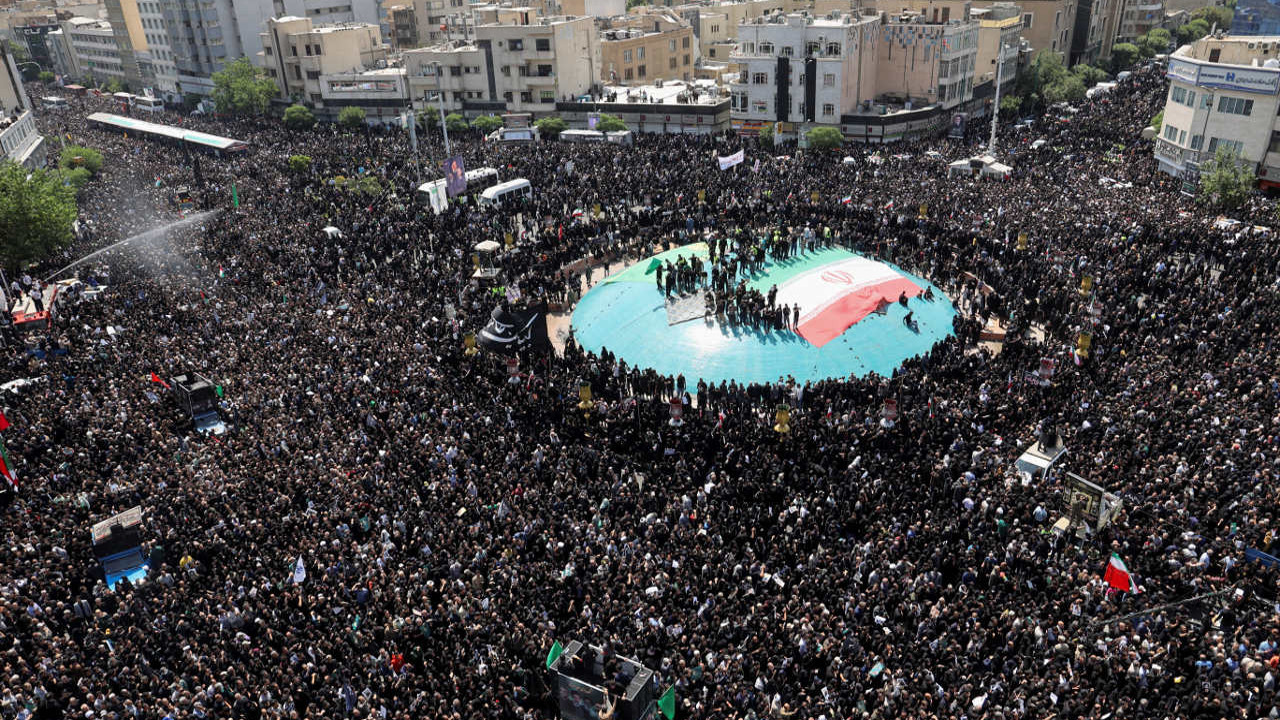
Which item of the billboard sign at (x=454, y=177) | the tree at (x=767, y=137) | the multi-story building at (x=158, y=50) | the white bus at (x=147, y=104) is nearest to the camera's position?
the billboard sign at (x=454, y=177)

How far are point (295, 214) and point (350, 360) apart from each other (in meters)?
23.3

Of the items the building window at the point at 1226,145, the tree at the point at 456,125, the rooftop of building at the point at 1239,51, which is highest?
the rooftop of building at the point at 1239,51

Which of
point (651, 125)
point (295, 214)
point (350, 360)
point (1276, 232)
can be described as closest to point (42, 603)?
point (350, 360)

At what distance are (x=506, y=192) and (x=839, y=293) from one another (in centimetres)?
2371

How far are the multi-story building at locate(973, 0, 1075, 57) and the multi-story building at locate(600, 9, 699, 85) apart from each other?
33.5 metres

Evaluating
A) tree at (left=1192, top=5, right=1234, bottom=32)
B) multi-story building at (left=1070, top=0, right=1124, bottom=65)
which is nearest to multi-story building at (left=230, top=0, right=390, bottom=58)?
multi-story building at (left=1070, top=0, right=1124, bottom=65)

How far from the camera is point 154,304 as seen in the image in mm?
38188

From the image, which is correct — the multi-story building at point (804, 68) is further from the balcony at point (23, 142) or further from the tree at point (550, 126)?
the balcony at point (23, 142)

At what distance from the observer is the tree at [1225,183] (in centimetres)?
4403

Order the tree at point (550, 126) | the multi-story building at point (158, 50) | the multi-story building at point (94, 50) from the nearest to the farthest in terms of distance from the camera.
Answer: the tree at point (550, 126), the multi-story building at point (158, 50), the multi-story building at point (94, 50)

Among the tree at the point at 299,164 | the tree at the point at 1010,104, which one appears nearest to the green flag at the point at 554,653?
the tree at the point at 299,164

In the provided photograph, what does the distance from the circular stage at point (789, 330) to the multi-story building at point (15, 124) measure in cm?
4949

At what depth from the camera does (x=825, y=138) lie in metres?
60.5

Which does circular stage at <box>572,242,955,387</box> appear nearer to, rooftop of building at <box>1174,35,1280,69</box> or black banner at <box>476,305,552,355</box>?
black banner at <box>476,305,552,355</box>
